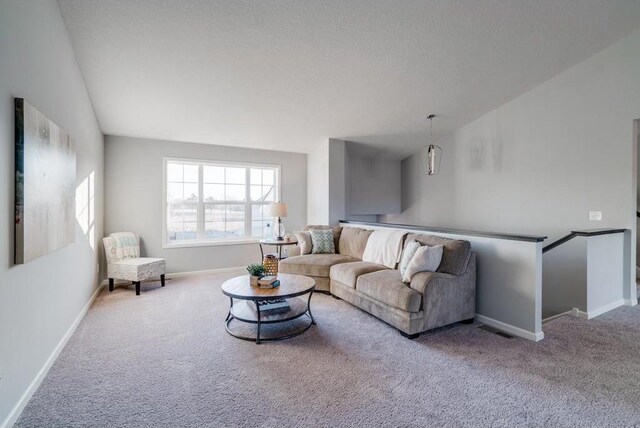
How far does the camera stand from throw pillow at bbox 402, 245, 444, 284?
9.81 ft

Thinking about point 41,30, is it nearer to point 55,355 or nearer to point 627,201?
point 55,355

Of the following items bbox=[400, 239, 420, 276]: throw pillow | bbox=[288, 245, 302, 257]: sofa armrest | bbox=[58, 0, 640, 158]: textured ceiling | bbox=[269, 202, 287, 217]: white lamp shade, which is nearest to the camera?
bbox=[58, 0, 640, 158]: textured ceiling

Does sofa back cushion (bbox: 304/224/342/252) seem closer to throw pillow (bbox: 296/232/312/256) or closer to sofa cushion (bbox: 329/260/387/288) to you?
throw pillow (bbox: 296/232/312/256)

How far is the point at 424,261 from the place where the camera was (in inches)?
117

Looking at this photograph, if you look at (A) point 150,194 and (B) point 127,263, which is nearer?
(B) point 127,263

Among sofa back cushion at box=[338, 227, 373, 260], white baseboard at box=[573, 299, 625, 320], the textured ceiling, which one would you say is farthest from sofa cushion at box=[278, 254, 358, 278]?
white baseboard at box=[573, 299, 625, 320]

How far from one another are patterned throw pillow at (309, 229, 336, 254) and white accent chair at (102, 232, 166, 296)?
229 centimetres

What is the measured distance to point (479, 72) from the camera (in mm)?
3816

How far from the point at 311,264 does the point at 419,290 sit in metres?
1.72

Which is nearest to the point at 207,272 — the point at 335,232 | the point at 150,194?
the point at 150,194

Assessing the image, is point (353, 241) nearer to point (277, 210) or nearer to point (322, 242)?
point (322, 242)

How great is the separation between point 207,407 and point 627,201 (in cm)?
499

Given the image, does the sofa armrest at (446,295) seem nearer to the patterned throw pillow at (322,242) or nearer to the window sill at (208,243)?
the patterned throw pillow at (322,242)

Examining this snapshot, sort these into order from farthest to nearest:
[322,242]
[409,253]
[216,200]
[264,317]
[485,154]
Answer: [216,200] < [485,154] < [322,242] < [409,253] < [264,317]
